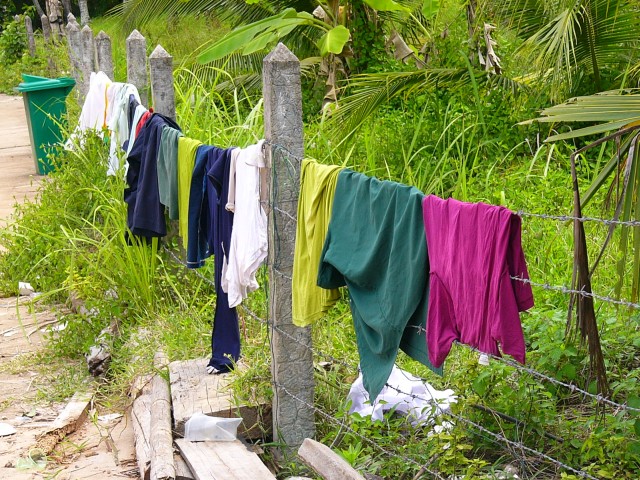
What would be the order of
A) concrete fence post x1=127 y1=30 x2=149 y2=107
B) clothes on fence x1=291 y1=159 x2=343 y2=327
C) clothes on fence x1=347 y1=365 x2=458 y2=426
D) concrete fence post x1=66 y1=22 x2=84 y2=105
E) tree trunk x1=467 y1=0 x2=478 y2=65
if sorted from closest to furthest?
1. clothes on fence x1=291 y1=159 x2=343 y2=327
2. clothes on fence x1=347 y1=365 x2=458 y2=426
3. concrete fence post x1=127 y1=30 x2=149 y2=107
4. tree trunk x1=467 y1=0 x2=478 y2=65
5. concrete fence post x1=66 y1=22 x2=84 y2=105

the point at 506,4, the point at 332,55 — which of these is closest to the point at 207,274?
the point at 506,4

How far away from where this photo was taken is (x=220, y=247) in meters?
4.46

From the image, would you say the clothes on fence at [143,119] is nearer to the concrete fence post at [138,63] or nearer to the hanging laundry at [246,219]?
the concrete fence post at [138,63]

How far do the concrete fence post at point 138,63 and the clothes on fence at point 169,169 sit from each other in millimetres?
1331

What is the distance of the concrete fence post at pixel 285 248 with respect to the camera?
386 cm

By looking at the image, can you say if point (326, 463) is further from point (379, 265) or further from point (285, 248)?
point (285, 248)

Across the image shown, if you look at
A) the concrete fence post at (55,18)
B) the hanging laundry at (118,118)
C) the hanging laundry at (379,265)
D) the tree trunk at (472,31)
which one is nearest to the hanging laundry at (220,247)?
the hanging laundry at (379,265)

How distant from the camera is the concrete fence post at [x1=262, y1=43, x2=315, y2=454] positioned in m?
3.86

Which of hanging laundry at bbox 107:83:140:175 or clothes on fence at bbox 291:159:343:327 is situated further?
hanging laundry at bbox 107:83:140:175

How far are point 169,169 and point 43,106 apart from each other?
7225 millimetres

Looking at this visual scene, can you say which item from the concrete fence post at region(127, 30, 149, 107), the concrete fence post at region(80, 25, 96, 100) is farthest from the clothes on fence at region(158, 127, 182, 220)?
the concrete fence post at region(80, 25, 96, 100)

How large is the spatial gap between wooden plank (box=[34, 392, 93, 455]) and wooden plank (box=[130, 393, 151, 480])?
0.32m

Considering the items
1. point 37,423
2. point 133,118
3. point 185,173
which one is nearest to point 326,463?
point 185,173

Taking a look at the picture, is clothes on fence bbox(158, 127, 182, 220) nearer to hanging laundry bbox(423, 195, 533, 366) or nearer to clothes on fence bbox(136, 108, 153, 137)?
clothes on fence bbox(136, 108, 153, 137)
